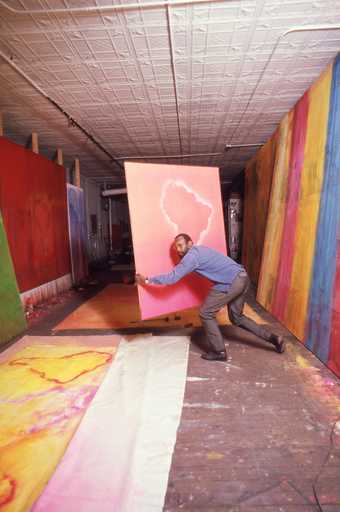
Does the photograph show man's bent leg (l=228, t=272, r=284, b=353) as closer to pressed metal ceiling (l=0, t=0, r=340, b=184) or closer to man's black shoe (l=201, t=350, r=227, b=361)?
man's black shoe (l=201, t=350, r=227, b=361)

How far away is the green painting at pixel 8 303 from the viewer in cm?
401

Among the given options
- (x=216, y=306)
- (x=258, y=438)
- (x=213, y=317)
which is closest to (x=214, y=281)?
(x=216, y=306)

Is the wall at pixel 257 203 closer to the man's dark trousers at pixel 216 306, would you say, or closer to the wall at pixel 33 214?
the man's dark trousers at pixel 216 306

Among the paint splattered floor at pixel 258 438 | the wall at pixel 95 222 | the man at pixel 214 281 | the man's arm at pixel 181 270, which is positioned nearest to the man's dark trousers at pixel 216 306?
the man at pixel 214 281

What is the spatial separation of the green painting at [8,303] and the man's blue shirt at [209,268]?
2.23 m

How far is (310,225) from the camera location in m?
3.59

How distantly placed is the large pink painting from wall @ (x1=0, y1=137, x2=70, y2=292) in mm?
2676

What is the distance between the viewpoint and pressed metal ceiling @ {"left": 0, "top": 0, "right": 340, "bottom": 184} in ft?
9.31

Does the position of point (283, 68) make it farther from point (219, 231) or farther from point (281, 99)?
point (219, 231)

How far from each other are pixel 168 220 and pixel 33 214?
3.34 m

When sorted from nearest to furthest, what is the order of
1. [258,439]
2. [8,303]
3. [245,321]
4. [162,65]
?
1. [258,439]
2. [245,321]
3. [162,65]
4. [8,303]

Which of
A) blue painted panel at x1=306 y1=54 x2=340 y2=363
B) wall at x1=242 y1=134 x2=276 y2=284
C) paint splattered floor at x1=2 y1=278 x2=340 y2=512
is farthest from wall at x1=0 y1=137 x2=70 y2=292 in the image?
blue painted panel at x1=306 y1=54 x2=340 y2=363

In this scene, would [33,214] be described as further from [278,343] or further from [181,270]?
[278,343]

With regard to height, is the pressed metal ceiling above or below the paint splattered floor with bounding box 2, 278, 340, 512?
above
